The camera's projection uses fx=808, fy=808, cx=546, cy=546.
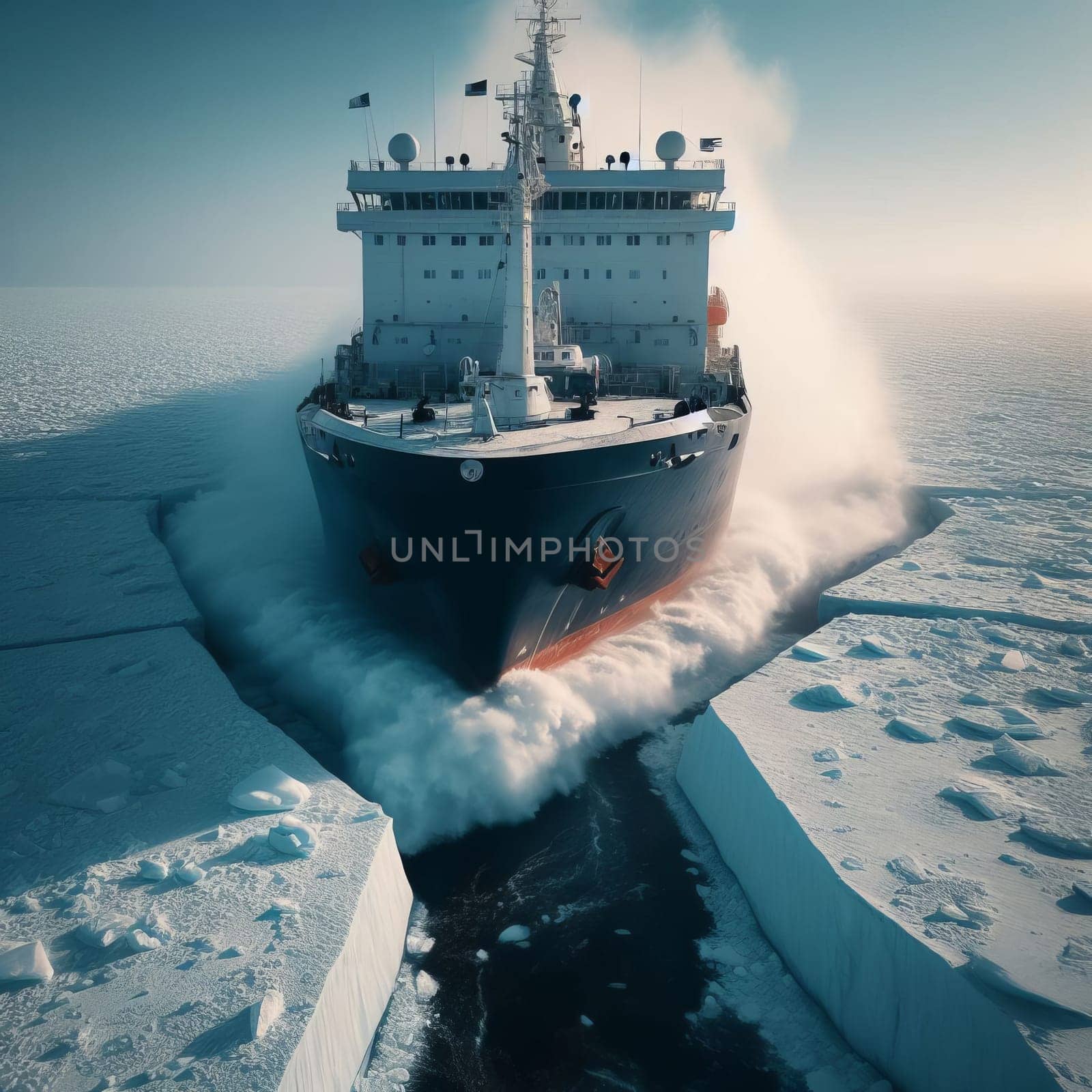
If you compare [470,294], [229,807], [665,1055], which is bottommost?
[665,1055]

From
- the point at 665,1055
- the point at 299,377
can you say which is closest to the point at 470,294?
the point at 665,1055

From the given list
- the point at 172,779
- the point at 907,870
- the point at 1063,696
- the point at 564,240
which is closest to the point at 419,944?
the point at 172,779

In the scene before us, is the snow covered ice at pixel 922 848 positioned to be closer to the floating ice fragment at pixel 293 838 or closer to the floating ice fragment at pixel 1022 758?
the floating ice fragment at pixel 1022 758

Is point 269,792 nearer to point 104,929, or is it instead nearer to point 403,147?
point 104,929

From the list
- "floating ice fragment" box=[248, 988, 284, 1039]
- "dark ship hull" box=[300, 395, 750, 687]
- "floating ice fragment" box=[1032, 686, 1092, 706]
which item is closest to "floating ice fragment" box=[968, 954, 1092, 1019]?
"floating ice fragment" box=[248, 988, 284, 1039]

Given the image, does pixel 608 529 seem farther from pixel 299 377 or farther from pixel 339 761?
pixel 299 377

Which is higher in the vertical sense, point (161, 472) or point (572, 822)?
point (161, 472)

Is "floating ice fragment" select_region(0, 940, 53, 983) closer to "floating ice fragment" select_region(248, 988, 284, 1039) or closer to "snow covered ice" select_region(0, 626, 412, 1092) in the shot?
"snow covered ice" select_region(0, 626, 412, 1092)
